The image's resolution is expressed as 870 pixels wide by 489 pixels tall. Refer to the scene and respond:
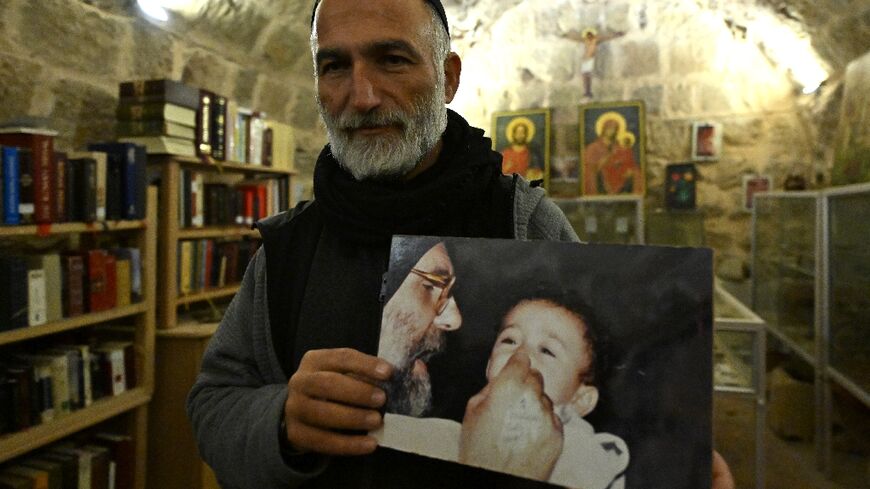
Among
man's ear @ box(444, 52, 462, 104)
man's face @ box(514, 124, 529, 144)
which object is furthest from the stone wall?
man's ear @ box(444, 52, 462, 104)

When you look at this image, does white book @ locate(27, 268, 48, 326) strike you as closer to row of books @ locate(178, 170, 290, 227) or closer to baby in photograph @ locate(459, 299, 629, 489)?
row of books @ locate(178, 170, 290, 227)

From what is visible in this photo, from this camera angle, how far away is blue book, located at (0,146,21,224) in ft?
6.66

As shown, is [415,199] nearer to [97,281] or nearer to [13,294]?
[13,294]

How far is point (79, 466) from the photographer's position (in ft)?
7.80

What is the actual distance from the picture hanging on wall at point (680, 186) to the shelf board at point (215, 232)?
3488 mm

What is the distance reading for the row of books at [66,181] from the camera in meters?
2.07

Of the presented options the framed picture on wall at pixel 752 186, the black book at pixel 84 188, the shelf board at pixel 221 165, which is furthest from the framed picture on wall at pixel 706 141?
the black book at pixel 84 188

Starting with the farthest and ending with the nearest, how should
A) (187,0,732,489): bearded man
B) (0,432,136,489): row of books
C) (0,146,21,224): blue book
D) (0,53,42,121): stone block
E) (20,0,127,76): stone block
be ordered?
(20,0,127,76): stone block, (0,53,42,121): stone block, (0,432,136,489): row of books, (0,146,21,224): blue book, (187,0,732,489): bearded man

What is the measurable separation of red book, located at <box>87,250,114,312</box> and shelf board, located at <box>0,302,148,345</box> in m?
0.04

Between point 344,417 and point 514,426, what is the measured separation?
0.21 m

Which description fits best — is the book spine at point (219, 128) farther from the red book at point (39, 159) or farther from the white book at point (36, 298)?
the white book at point (36, 298)

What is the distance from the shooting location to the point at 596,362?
68 centimetres

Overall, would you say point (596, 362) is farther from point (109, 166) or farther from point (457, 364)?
point (109, 166)

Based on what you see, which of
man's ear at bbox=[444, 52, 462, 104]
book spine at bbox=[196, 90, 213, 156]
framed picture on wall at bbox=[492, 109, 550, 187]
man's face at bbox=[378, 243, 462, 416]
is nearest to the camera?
man's face at bbox=[378, 243, 462, 416]
